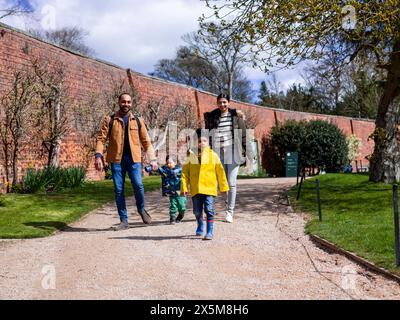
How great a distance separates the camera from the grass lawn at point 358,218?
501 cm

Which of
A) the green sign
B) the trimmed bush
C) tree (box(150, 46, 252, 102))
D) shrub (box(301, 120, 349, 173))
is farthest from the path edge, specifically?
tree (box(150, 46, 252, 102))

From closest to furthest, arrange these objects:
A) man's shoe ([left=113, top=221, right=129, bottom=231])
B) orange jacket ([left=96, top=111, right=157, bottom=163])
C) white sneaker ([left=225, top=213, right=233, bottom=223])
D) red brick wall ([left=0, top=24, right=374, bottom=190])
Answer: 1. orange jacket ([left=96, top=111, right=157, bottom=163])
2. man's shoe ([left=113, top=221, right=129, bottom=231])
3. white sneaker ([left=225, top=213, right=233, bottom=223])
4. red brick wall ([left=0, top=24, right=374, bottom=190])

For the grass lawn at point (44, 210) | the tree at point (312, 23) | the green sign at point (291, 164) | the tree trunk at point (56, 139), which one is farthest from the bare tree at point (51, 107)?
the green sign at point (291, 164)

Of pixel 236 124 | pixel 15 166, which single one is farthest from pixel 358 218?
pixel 15 166

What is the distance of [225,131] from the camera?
6.48 meters

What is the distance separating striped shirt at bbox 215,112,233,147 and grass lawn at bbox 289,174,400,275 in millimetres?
1692

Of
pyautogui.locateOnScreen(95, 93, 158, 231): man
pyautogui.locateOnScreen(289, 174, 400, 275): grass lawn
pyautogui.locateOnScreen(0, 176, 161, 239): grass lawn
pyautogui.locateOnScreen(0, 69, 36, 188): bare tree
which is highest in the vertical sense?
pyautogui.locateOnScreen(0, 69, 36, 188): bare tree

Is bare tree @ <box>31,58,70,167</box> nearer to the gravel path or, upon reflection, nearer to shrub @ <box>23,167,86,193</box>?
shrub @ <box>23,167,86,193</box>

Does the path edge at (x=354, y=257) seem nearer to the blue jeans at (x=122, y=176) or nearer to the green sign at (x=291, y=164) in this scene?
the blue jeans at (x=122, y=176)

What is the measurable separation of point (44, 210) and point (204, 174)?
11.3 ft

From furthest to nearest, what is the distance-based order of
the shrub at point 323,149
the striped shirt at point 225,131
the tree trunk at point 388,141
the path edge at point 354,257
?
1. the shrub at point 323,149
2. the tree trunk at point 388,141
3. the striped shirt at point 225,131
4. the path edge at point 354,257

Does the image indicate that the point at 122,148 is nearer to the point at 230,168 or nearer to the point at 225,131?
the point at 225,131

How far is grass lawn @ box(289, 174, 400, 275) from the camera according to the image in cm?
501
